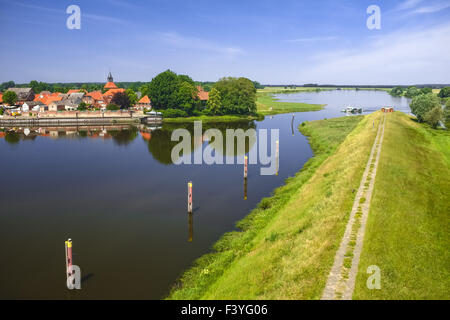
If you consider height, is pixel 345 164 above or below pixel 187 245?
above

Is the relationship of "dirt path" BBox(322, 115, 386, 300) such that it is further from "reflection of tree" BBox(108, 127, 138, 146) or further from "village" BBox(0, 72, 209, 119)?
"village" BBox(0, 72, 209, 119)

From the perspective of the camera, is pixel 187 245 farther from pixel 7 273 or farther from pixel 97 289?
pixel 7 273

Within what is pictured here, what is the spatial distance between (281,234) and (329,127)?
209 feet

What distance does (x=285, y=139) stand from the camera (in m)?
66.7

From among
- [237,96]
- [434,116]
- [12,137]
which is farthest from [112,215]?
[237,96]

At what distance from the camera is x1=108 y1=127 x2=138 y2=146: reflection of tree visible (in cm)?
6551

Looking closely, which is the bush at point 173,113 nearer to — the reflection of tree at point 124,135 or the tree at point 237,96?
the tree at point 237,96

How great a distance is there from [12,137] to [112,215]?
58.2 metres

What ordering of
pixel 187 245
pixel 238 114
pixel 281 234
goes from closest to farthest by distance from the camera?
pixel 281 234, pixel 187 245, pixel 238 114

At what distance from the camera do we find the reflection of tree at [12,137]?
64625 millimetres

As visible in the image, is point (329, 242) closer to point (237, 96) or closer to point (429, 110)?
point (429, 110)

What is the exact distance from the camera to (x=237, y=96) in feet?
354

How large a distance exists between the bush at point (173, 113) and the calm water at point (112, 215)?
47.8 m
